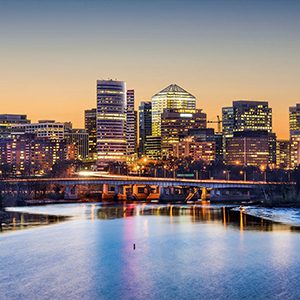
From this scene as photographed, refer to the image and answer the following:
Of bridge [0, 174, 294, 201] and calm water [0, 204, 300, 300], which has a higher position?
bridge [0, 174, 294, 201]

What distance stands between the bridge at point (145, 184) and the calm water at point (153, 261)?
5403 centimetres

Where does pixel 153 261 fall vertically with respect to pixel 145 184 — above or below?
below

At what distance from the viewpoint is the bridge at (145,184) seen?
473 ft

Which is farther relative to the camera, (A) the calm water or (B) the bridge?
(B) the bridge

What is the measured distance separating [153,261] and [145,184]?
312 feet

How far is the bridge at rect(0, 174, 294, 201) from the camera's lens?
5674 inches

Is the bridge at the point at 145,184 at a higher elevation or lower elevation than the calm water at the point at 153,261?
higher

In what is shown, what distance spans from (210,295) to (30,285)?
481 inches

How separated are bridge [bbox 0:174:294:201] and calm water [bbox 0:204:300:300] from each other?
177 feet

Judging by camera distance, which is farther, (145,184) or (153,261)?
(145,184)

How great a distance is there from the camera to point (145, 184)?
154 m

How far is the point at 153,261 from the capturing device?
58531 mm

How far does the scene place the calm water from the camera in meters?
47.6

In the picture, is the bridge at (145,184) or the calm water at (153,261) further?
the bridge at (145,184)
